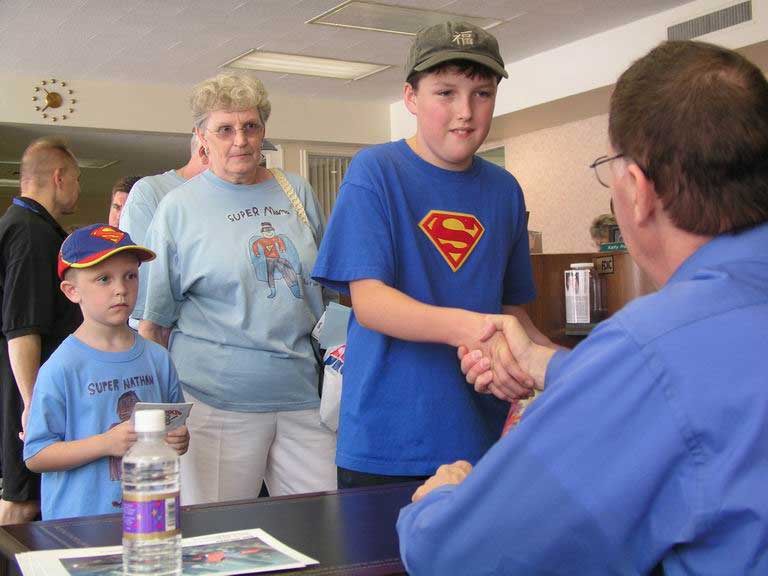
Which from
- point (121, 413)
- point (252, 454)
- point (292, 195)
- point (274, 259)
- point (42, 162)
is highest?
point (42, 162)

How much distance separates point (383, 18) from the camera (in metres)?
→ 7.20

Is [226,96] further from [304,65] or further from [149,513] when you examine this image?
[304,65]

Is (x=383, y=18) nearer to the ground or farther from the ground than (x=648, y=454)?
farther from the ground

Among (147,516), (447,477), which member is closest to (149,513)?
(147,516)

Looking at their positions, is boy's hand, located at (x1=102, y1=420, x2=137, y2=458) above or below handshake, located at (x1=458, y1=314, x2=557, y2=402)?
below

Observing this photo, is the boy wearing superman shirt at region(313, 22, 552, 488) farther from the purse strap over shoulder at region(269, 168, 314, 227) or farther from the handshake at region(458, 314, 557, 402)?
the purse strap over shoulder at region(269, 168, 314, 227)

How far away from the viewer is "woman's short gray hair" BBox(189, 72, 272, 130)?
2.59 m

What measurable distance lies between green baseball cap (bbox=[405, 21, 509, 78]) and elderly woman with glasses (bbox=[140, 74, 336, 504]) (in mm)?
837

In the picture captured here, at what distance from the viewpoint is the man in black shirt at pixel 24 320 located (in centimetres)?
297

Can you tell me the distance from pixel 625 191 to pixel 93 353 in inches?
63.4

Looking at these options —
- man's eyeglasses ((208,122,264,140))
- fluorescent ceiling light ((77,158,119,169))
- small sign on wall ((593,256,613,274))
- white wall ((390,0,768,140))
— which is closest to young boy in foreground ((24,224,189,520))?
man's eyeglasses ((208,122,264,140))

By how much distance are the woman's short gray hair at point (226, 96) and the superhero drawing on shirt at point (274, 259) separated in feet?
1.14

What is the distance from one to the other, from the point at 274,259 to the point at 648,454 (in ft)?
5.82

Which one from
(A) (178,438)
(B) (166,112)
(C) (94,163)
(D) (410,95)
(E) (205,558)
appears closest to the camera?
(E) (205,558)
